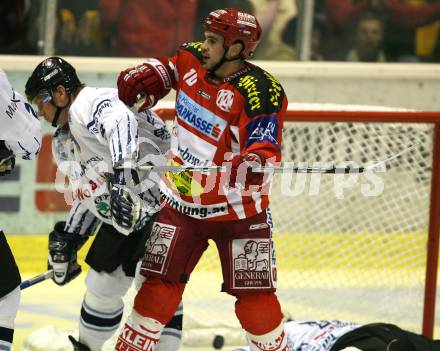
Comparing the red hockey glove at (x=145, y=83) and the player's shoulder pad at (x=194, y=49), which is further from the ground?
the player's shoulder pad at (x=194, y=49)

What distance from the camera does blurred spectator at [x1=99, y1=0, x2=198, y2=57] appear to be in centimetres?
646

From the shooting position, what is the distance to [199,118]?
12.6 feet

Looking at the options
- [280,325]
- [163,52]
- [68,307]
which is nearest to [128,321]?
[280,325]

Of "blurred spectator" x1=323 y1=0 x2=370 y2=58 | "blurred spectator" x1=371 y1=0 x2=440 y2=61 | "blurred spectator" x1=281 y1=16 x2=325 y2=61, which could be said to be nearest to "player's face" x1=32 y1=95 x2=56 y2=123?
"blurred spectator" x1=281 y1=16 x2=325 y2=61

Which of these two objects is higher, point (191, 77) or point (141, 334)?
point (191, 77)

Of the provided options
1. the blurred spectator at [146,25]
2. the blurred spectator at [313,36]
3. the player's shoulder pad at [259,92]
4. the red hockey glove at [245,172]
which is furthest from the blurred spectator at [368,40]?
the red hockey glove at [245,172]

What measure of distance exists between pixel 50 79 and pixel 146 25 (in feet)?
8.81

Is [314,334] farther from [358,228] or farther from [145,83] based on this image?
[145,83]

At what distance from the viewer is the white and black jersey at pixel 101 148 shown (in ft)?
12.4

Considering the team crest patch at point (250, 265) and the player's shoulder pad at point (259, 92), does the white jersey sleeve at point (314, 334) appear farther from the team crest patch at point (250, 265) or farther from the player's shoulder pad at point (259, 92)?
the player's shoulder pad at point (259, 92)

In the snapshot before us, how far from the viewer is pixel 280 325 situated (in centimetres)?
393

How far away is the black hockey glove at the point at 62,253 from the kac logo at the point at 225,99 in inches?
30.9

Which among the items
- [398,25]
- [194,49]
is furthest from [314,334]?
[398,25]

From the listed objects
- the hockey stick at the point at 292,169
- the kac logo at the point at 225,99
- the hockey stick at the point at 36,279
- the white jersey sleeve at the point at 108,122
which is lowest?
the hockey stick at the point at 36,279
